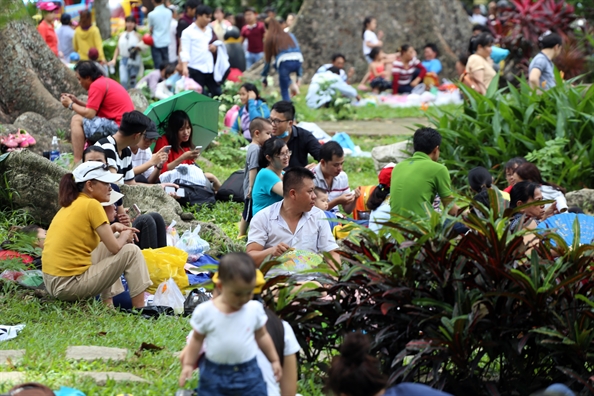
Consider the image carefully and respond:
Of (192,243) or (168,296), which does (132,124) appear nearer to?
(192,243)

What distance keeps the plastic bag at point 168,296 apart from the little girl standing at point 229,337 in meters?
2.73

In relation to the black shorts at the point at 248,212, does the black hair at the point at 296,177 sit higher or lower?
higher

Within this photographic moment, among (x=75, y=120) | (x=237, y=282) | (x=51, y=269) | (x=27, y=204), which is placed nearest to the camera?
(x=237, y=282)

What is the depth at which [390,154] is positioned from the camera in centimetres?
1137

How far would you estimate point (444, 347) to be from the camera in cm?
482

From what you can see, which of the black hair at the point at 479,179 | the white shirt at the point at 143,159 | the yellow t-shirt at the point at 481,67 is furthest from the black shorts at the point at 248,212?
the yellow t-shirt at the point at 481,67

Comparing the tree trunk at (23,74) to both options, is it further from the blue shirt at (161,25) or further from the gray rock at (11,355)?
the gray rock at (11,355)

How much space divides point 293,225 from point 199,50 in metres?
8.23

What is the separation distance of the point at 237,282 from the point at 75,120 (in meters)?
5.96

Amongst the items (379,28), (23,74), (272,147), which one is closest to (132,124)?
(272,147)

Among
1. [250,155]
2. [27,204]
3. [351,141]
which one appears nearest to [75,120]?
[27,204]

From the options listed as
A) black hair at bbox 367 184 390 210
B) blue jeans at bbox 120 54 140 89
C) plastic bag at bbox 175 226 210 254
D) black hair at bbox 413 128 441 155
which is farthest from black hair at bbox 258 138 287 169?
blue jeans at bbox 120 54 140 89

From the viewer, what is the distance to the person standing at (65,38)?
18.3 m

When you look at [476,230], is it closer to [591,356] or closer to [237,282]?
[591,356]
